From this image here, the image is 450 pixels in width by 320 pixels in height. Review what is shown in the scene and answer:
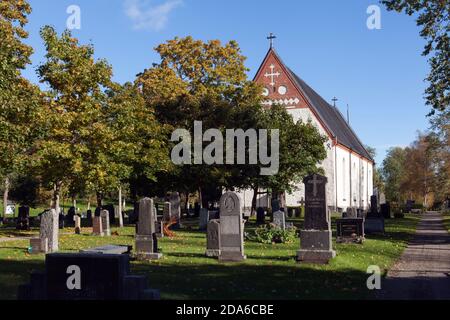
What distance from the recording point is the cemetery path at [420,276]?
10141mm

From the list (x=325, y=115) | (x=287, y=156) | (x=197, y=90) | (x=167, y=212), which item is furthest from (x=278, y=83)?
(x=167, y=212)

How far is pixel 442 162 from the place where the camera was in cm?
5716

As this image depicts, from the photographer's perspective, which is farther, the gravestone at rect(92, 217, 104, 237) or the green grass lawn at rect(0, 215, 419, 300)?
the gravestone at rect(92, 217, 104, 237)

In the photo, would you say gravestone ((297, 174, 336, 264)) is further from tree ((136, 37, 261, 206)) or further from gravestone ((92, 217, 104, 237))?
tree ((136, 37, 261, 206))

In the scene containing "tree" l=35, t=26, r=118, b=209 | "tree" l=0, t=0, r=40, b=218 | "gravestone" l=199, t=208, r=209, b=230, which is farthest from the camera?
"gravestone" l=199, t=208, r=209, b=230

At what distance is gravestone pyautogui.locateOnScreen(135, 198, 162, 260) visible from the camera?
603 inches

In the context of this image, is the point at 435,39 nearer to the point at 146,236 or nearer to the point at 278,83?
the point at 146,236

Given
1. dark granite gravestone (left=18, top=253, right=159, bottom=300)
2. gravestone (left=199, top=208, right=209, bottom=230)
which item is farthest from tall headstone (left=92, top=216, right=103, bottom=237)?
dark granite gravestone (left=18, top=253, right=159, bottom=300)

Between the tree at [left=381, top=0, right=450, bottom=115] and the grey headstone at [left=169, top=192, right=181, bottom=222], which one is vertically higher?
the tree at [left=381, top=0, right=450, bottom=115]

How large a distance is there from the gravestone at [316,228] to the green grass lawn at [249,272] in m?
0.37

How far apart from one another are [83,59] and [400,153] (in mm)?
107264

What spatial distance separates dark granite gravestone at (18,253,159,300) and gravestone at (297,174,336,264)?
835 centimetres
